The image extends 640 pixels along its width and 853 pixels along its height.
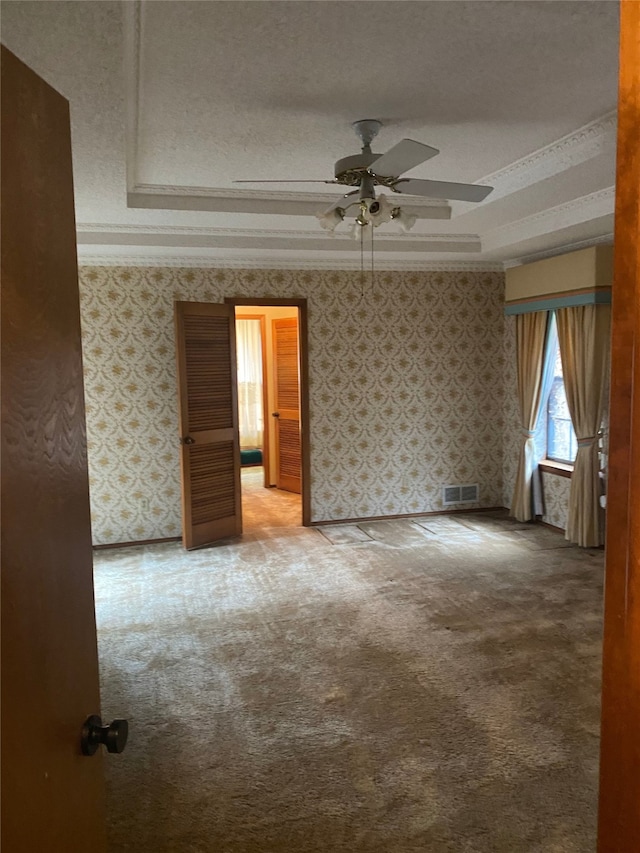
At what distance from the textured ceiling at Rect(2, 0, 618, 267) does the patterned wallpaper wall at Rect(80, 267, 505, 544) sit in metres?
0.74

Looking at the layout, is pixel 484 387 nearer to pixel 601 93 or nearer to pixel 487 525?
pixel 487 525

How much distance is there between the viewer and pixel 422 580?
4.39m

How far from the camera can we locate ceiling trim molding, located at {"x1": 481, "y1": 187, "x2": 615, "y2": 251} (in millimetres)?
4051

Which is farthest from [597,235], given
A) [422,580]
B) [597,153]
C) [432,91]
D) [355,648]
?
[355,648]

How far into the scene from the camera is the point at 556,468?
550 centimetres

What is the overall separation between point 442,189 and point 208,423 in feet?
10.1

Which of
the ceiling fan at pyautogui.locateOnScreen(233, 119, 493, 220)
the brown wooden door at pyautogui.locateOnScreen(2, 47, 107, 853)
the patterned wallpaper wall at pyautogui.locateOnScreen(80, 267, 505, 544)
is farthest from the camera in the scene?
the patterned wallpaper wall at pyautogui.locateOnScreen(80, 267, 505, 544)

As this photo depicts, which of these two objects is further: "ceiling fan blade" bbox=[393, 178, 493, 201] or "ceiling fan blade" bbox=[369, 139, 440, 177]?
"ceiling fan blade" bbox=[393, 178, 493, 201]

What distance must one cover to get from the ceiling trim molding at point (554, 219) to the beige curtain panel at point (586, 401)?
2.38 feet

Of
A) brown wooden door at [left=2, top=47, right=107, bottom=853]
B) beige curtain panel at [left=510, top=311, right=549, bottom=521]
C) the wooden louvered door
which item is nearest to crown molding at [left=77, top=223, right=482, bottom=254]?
the wooden louvered door

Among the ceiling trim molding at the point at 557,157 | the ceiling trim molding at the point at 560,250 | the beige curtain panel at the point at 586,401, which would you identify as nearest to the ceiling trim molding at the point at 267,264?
the ceiling trim molding at the point at 560,250

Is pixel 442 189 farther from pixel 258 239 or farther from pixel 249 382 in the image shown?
pixel 249 382

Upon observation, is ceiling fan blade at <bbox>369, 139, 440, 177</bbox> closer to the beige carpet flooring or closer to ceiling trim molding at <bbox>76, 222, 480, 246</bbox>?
ceiling trim molding at <bbox>76, 222, 480, 246</bbox>

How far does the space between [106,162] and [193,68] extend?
3.25 feet
